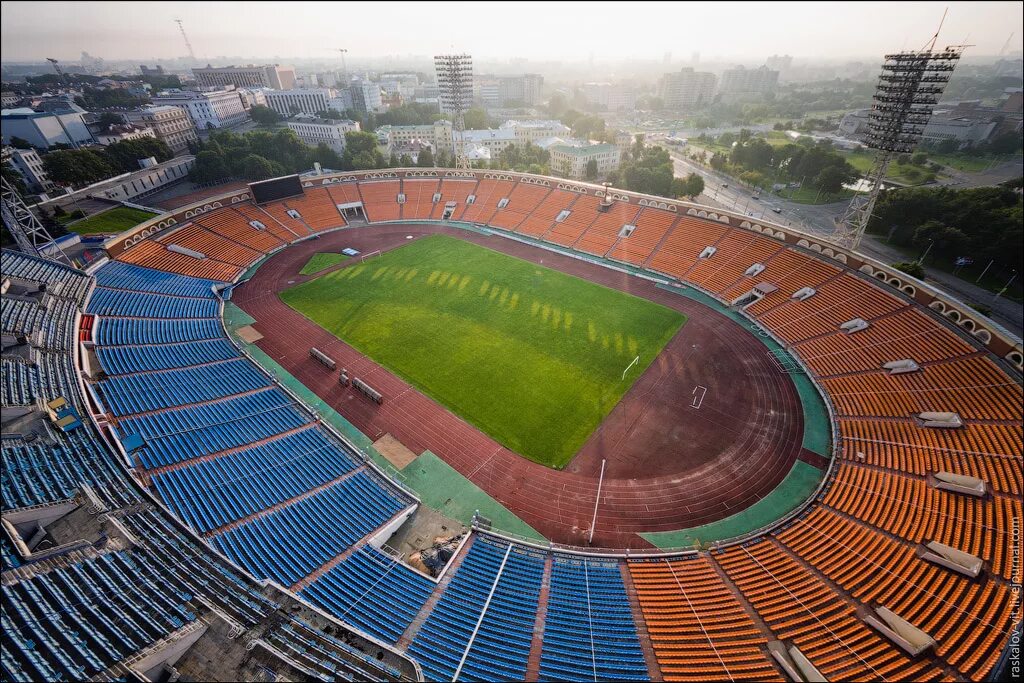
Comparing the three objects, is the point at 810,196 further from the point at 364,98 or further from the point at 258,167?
the point at 364,98

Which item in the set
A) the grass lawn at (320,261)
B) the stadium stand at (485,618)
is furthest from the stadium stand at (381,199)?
the stadium stand at (485,618)

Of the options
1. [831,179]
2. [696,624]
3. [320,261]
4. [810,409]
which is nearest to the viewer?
[696,624]

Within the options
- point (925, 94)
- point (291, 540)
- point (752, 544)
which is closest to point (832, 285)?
point (925, 94)

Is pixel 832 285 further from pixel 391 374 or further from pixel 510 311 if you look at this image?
pixel 391 374

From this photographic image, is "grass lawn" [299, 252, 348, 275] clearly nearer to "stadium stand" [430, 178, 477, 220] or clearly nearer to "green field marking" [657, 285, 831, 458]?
"stadium stand" [430, 178, 477, 220]

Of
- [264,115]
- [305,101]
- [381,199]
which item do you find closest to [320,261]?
[381,199]

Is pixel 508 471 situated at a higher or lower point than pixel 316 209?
lower

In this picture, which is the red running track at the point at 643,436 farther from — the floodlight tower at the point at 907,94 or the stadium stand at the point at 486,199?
the stadium stand at the point at 486,199

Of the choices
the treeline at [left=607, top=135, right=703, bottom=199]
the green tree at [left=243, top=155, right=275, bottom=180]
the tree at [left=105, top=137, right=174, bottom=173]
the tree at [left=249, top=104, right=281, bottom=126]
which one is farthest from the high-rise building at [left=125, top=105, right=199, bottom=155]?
the treeline at [left=607, top=135, right=703, bottom=199]
